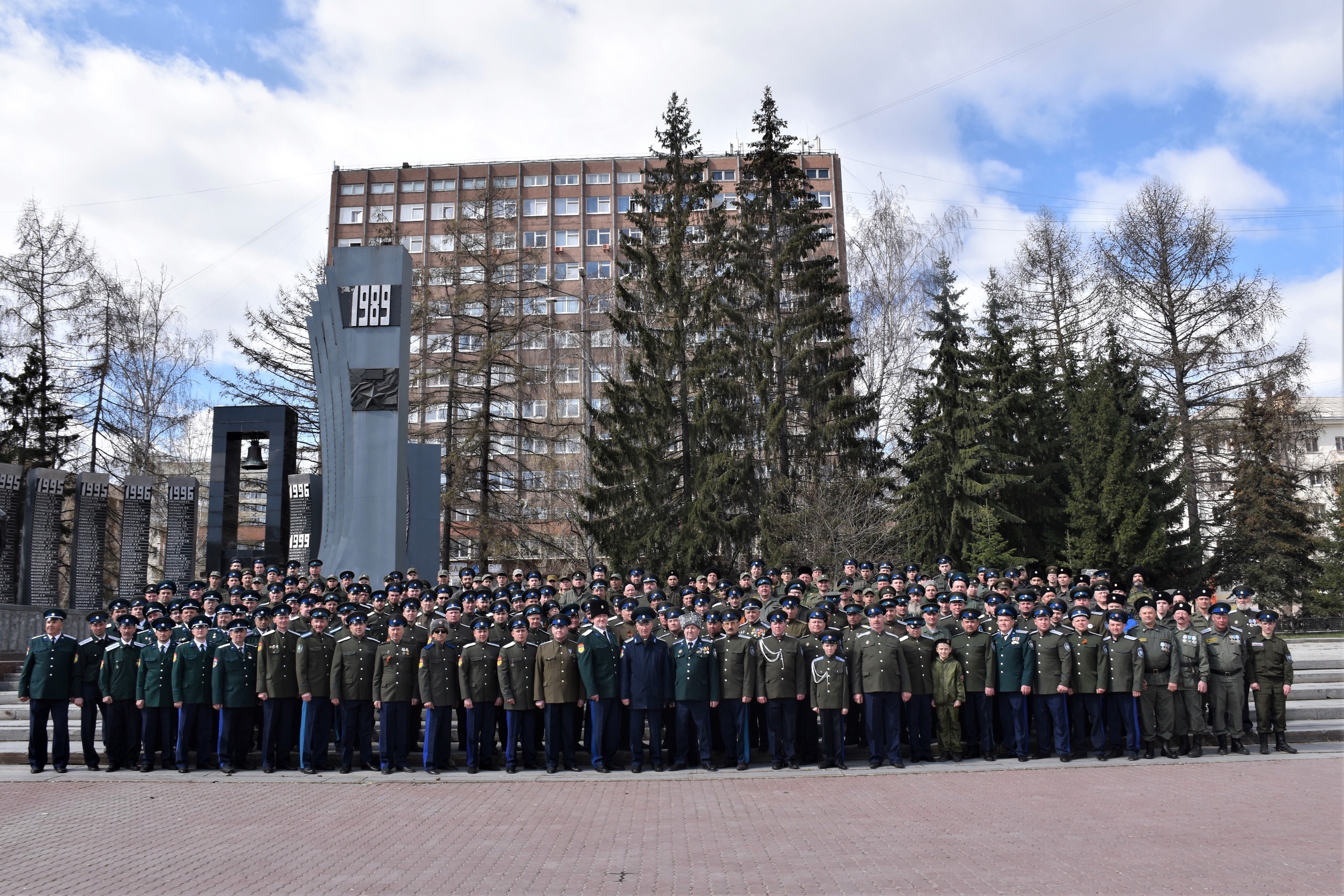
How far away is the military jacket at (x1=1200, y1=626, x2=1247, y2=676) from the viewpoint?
10461 mm

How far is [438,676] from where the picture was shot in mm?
10188

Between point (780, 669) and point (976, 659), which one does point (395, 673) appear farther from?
point (976, 659)

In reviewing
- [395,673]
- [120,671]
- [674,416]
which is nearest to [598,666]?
[395,673]

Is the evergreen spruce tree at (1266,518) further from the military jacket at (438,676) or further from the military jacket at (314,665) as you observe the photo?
the military jacket at (314,665)

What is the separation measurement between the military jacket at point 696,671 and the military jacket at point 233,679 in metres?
4.54

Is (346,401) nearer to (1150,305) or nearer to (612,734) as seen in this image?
(612,734)

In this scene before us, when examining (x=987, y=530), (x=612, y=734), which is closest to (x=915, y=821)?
(x=612, y=734)

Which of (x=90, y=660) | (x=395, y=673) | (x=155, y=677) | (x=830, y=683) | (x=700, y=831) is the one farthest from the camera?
(x=90, y=660)

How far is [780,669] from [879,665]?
1.02m

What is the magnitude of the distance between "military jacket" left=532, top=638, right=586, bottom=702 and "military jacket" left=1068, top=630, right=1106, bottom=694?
17.3 ft

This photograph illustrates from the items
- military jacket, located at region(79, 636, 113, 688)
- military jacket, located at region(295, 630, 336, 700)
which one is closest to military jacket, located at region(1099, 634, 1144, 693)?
military jacket, located at region(295, 630, 336, 700)

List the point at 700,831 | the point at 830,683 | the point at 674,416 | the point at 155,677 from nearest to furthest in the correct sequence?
the point at 700,831
the point at 830,683
the point at 155,677
the point at 674,416

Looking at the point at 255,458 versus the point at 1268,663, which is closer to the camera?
the point at 1268,663

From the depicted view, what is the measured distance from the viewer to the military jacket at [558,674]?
10.1 m
